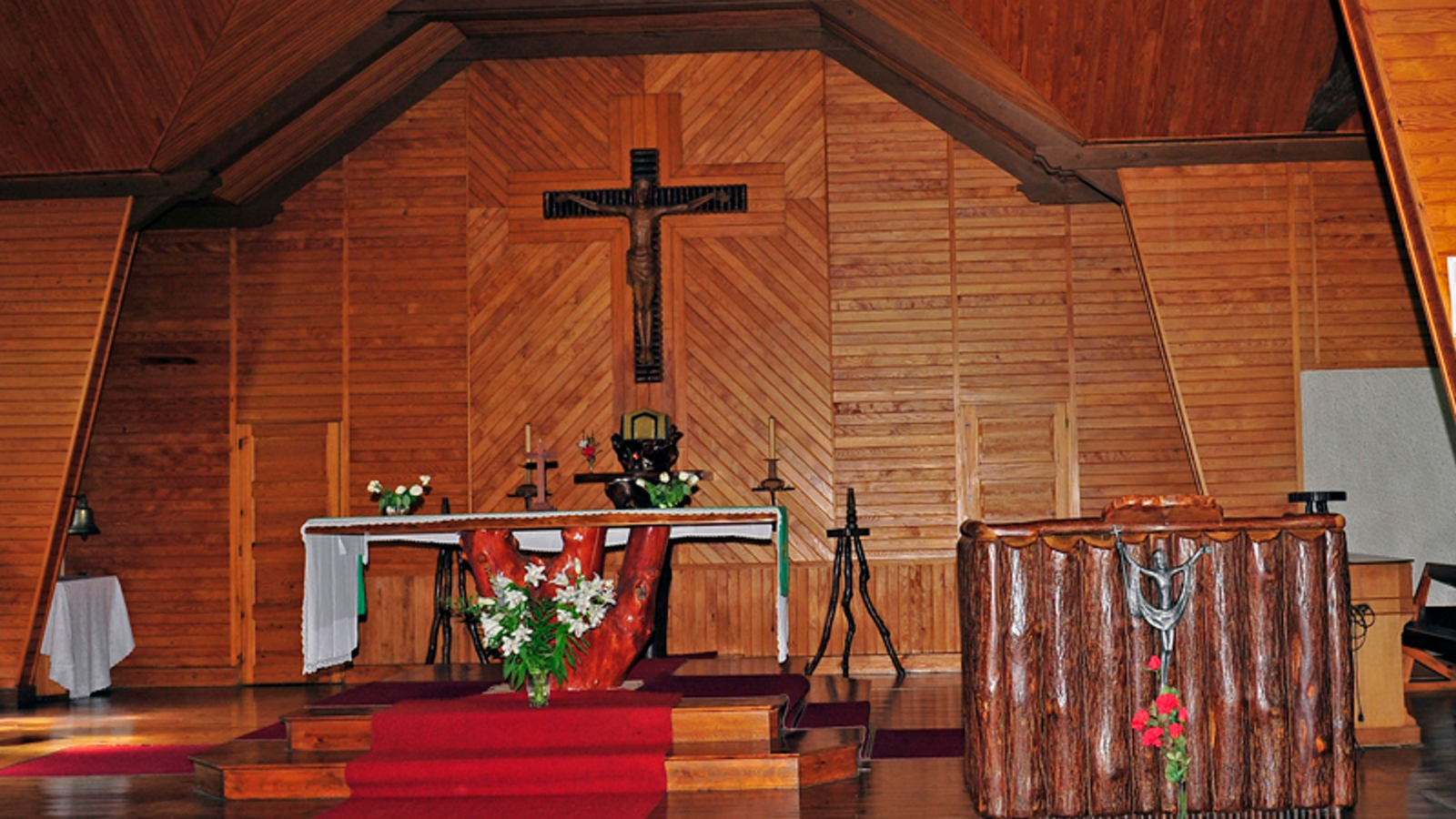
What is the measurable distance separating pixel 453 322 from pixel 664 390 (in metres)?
1.78

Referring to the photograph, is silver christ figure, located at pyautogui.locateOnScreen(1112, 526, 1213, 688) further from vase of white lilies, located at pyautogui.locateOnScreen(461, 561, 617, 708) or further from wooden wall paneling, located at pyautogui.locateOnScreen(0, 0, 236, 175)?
wooden wall paneling, located at pyautogui.locateOnScreen(0, 0, 236, 175)

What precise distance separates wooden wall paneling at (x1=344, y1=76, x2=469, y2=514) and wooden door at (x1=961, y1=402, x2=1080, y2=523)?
4008 mm

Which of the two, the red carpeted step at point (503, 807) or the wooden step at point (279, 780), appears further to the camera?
the wooden step at point (279, 780)

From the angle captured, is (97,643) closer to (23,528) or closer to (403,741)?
(23,528)

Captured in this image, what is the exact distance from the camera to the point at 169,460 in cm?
1103

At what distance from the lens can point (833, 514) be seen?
10.8 m

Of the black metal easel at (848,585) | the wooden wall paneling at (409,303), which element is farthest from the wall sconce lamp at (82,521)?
the black metal easel at (848,585)

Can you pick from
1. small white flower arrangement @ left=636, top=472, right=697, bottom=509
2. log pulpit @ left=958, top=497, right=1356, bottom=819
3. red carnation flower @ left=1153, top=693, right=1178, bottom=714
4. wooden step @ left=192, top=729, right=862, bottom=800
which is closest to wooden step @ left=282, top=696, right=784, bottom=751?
wooden step @ left=192, top=729, right=862, bottom=800

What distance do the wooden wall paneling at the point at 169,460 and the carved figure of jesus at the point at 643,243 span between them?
326 cm

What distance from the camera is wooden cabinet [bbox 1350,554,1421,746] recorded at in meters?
6.79

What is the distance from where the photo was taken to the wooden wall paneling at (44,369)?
904 cm

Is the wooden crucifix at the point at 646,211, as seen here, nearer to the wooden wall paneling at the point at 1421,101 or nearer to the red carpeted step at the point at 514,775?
the red carpeted step at the point at 514,775

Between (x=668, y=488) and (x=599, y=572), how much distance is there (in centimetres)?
64

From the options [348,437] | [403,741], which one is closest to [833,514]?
[348,437]
